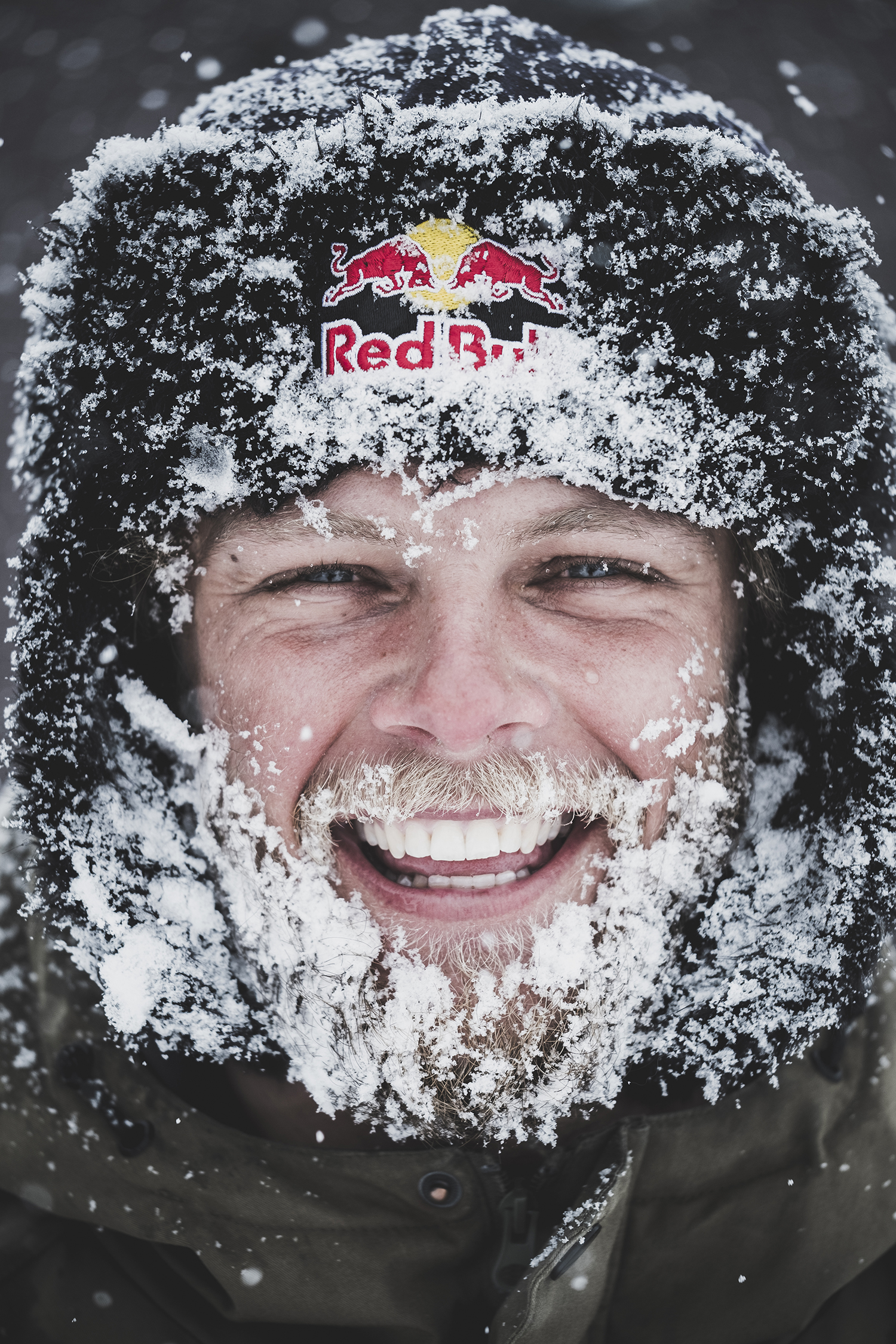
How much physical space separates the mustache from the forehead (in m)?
0.41

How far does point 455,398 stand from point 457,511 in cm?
19

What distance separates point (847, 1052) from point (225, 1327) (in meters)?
1.38

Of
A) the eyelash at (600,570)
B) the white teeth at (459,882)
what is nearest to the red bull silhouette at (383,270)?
the eyelash at (600,570)

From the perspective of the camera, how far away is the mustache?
5.02 feet

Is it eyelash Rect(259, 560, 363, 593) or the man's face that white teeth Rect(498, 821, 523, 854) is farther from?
eyelash Rect(259, 560, 363, 593)

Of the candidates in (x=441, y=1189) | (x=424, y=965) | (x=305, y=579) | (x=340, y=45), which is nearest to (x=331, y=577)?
(x=305, y=579)

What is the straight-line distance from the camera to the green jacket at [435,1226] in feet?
5.03

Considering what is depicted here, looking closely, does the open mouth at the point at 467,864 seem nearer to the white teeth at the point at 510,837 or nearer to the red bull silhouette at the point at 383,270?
the white teeth at the point at 510,837

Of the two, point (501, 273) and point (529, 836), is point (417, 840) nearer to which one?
point (529, 836)

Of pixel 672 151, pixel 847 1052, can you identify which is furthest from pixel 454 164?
pixel 847 1052

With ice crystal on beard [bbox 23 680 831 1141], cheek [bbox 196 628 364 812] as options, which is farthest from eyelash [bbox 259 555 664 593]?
ice crystal on beard [bbox 23 680 831 1141]

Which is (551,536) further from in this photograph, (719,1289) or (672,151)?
(719,1289)

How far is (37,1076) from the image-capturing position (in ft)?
5.62

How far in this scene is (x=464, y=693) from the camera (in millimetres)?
1488
